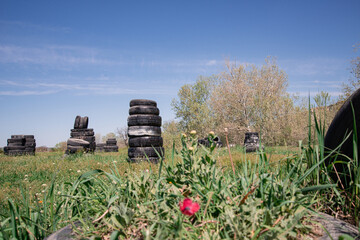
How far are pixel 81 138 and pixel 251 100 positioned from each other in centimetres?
1291

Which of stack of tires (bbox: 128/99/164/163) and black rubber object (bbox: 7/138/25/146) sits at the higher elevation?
stack of tires (bbox: 128/99/164/163)

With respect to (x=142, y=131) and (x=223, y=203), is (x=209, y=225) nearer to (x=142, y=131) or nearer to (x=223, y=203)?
(x=223, y=203)

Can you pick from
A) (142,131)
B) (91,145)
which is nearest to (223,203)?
(142,131)

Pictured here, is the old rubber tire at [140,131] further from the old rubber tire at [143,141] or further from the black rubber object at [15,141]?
the black rubber object at [15,141]

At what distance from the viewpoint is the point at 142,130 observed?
763 centimetres

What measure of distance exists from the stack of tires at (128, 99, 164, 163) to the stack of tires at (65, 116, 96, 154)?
5503 mm

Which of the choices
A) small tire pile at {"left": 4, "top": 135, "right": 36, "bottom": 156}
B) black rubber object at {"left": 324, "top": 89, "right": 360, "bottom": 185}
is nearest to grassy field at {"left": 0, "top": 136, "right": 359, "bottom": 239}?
black rubber object at {"left": 324, "top": 89, "right": 360, "bottom": 185}

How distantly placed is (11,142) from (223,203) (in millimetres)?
18023

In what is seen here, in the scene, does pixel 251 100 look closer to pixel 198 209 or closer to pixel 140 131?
pixel 140 131

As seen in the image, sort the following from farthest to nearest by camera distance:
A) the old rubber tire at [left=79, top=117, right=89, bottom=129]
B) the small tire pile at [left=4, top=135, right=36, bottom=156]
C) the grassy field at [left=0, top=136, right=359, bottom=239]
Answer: the small tire pile at [left=4, top=135, right=36, bottom=156] < the old rubber tire at [left=79, top=117, right=89, bottom=129] < the grassy field at [left=0, top=136, right=359, bottom=239]

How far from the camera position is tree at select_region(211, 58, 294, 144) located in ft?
65.6

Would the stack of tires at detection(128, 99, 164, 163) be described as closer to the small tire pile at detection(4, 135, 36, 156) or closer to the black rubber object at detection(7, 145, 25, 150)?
the small tire pile at detection(4, 135, 36, 156)

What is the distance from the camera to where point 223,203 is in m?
1.50

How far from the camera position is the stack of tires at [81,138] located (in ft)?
39.9
